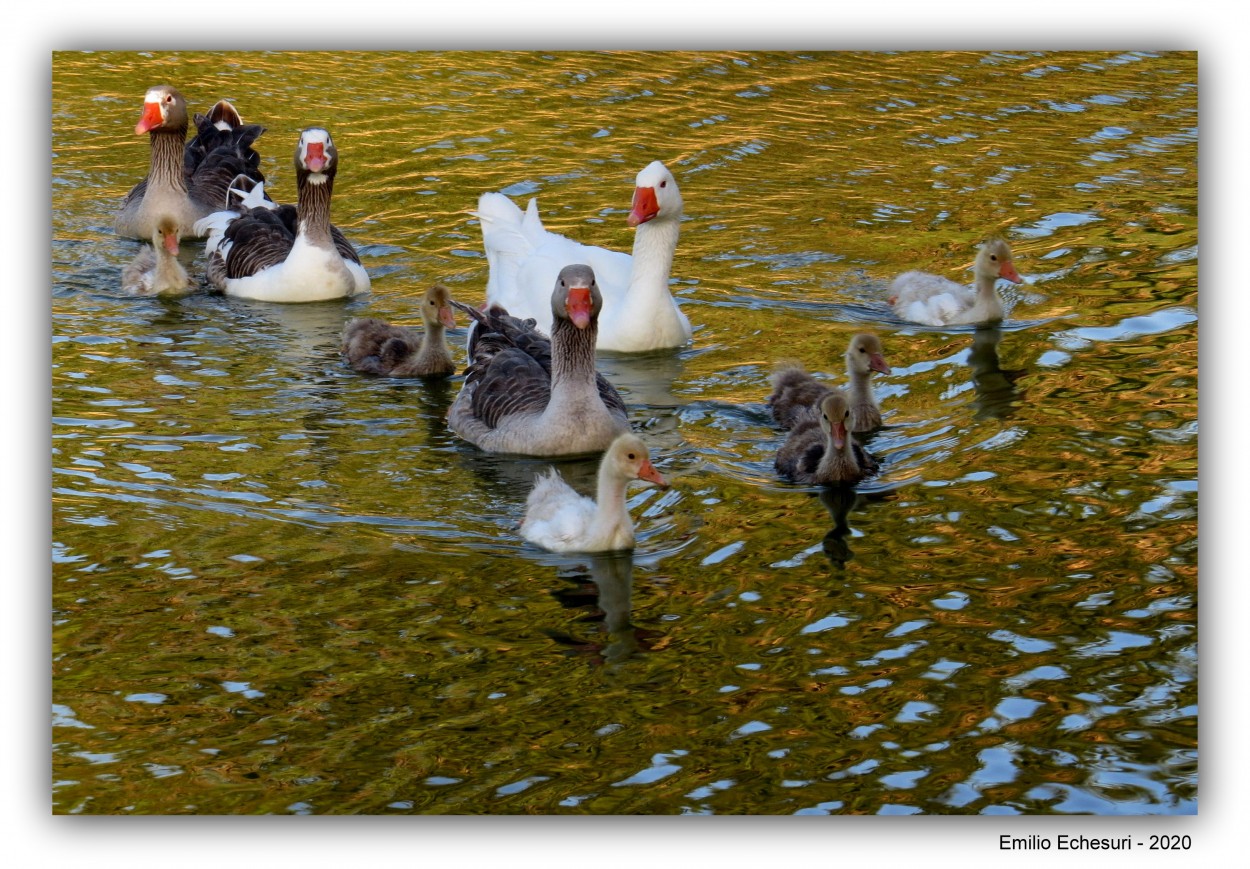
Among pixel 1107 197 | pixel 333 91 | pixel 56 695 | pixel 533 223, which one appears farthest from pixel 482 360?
pixel 333 91

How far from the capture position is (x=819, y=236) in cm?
1473

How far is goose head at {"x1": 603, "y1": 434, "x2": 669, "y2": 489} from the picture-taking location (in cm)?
902

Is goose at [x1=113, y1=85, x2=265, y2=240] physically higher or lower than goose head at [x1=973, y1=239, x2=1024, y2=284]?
higher

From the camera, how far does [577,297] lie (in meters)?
10.6

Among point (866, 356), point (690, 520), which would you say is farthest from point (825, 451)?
point (866, 356)

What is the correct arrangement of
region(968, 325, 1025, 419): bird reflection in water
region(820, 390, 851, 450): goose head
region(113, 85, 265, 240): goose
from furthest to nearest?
region(113, 85, 265, 240): goose < region(968, 325, 1025, 419): bird reflection in water < region(820, 390, 851, 450): goose head

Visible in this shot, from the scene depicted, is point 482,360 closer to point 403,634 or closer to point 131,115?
point 403,634

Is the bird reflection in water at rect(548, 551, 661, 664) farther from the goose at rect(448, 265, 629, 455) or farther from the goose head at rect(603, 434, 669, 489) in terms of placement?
the goose at rect(448, 265, 629, 455)

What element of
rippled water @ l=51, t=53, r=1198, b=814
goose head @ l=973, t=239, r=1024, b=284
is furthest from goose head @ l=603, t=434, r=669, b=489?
goose head @ l=973, t=239, r=1024, b=284

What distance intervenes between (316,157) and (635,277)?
2.92 meters

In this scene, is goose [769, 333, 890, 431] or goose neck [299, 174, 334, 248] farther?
goose neck [299, 174, 334, 248]

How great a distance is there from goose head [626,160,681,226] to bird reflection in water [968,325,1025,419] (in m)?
2.46

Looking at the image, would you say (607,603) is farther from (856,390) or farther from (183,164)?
(183,164)

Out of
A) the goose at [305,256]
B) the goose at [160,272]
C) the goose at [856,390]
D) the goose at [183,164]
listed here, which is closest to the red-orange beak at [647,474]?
the goose at [856,390]
